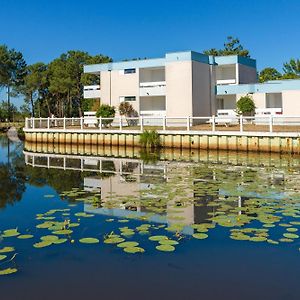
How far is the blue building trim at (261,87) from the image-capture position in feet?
102

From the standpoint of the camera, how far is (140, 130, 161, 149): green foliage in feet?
82.1

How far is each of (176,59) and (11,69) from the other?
41983mm

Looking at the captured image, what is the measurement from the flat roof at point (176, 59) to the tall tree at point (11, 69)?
32.2 m

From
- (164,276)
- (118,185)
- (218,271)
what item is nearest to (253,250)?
(218,271)

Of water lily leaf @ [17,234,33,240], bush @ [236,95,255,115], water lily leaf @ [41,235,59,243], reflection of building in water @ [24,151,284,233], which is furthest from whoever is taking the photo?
bush @ [236,95,255,115]

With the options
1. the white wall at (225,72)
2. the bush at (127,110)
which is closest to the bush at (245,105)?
the white wall at (225,72)

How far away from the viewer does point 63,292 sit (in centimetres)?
467

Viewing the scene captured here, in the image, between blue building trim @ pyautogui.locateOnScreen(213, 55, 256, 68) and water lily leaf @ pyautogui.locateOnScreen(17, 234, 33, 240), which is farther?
blue building trim @ pyautogui.locateOnScreen(213, 55, 256, 68)

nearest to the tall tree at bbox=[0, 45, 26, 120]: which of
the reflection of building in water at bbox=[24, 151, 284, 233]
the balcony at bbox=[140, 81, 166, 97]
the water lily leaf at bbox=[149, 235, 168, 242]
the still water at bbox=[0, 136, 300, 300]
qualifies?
the balcony at bbox=[140, 81, 166, 97]

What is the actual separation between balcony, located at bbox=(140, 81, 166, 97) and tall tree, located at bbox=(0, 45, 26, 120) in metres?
35.2

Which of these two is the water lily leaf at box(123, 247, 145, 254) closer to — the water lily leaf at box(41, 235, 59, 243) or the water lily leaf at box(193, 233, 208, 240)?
the water lily leaf at box(193, 233, 208, 240)

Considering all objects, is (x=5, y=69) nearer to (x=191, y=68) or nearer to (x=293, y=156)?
(x=191, y=68)

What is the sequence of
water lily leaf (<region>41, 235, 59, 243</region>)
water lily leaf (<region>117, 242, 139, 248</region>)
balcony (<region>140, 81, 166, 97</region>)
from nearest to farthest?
water lily leaf (<region>117, 242, 139, 248</region>)
water lily leaf (<region>41, 235, 59, 243</region>)
balcony (<region>140, 81, 166, 97</region>)

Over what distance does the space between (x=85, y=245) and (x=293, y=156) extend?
1561 cm
